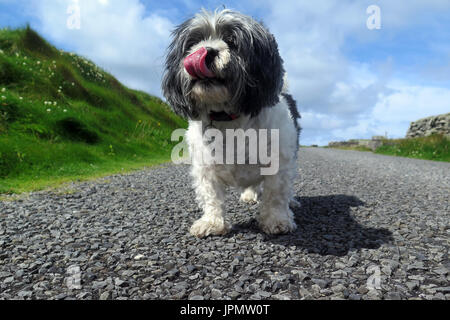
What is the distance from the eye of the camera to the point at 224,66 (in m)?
3.14

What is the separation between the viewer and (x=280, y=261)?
301 cm

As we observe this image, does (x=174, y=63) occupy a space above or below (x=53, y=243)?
above

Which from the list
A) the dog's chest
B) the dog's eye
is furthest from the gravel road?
the dog's eye

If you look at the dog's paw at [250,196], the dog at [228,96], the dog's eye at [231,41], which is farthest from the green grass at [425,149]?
the dog's eye at [231,41]

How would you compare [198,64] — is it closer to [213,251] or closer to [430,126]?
[213,251]

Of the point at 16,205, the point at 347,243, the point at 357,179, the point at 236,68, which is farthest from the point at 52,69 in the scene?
the point at 347,243

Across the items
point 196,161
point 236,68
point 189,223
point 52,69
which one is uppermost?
point 52,69

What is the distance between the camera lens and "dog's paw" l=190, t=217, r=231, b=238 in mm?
3686

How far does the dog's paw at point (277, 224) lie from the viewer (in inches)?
150

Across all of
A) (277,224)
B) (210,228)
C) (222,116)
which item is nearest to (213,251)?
(210,228)

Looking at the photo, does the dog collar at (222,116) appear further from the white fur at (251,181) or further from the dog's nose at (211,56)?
the dog's nose at (211,56)

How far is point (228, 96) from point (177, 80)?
0.61 metres
